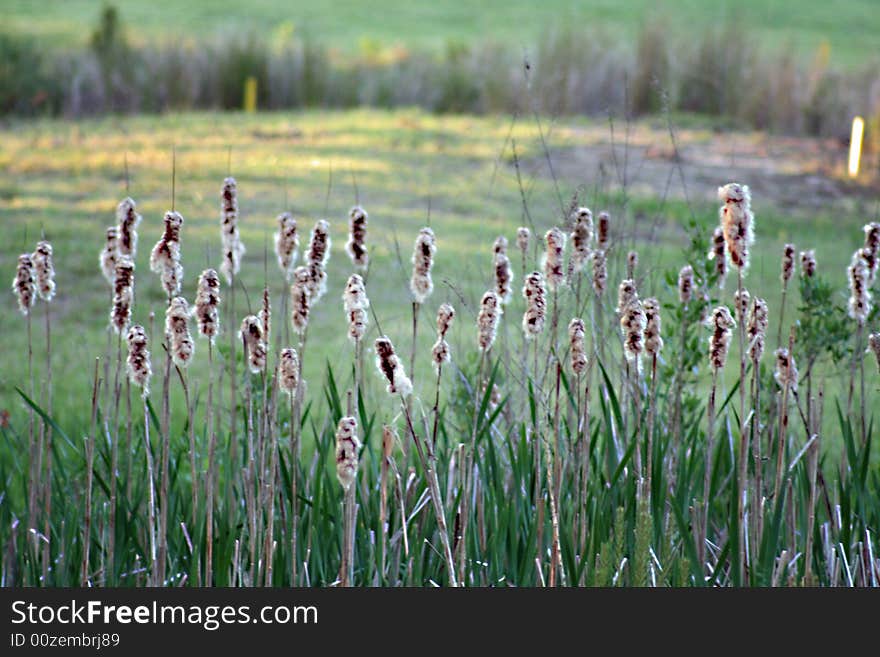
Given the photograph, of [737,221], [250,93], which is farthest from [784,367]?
[250,93]

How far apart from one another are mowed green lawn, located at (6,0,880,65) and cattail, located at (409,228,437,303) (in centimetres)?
1125

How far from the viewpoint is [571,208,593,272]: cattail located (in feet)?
5.83

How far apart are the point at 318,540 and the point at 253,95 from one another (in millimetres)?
7720

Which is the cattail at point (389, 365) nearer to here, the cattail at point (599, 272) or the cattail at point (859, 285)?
the cattail at point (599, 272)

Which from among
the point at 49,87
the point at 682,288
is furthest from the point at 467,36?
the point at 682,288

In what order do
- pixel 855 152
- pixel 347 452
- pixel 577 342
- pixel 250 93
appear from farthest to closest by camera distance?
pixel 250 93
pixel 855 152
pixel 577 342
pixel 347 452

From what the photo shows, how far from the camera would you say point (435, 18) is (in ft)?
50.4

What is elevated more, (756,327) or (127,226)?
(127,226)

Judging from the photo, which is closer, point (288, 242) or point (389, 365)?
point (389, 365)

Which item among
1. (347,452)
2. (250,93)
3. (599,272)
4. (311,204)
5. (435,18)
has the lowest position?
(311,204)

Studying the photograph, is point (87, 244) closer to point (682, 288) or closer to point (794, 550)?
point (682, 288)

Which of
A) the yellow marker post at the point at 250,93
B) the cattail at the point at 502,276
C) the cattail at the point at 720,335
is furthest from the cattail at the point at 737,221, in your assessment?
the yellow marker post at the point at 250,93

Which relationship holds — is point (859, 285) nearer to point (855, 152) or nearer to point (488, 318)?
point (488, 318)

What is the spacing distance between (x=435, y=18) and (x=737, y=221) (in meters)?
14.4
